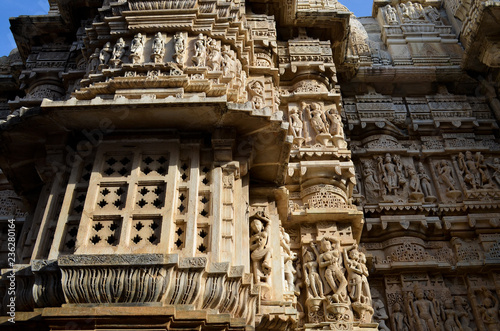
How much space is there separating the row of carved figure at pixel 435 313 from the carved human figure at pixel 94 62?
6378 mm

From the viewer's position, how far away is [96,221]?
5.74 m

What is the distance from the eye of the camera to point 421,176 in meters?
10.2

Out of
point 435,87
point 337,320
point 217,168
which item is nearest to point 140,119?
point 217,168

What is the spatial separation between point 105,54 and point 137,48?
75 cm

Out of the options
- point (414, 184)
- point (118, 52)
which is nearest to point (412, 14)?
point (414, 184)

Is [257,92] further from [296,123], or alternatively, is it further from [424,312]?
[424,312]

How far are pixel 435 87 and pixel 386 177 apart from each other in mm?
3484

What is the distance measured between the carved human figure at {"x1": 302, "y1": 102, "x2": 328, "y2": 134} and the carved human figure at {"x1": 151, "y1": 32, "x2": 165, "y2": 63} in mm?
3384

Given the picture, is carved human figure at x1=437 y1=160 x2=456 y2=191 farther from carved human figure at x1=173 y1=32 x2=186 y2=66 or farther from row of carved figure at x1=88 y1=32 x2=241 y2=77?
carved human figure at x1=173 y1=32 x2=186 y2=66

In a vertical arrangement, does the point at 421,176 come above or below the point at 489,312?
above

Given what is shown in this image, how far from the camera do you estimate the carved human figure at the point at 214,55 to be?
7902 millimetres

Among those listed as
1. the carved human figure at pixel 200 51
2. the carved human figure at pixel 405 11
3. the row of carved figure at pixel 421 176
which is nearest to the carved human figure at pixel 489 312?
the row of carved figure at pixel 421 176

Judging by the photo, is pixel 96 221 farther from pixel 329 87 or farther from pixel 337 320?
pixel 329 87

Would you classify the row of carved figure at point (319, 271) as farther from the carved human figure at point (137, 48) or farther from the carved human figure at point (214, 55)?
the carved human figure at point (137, 48)
